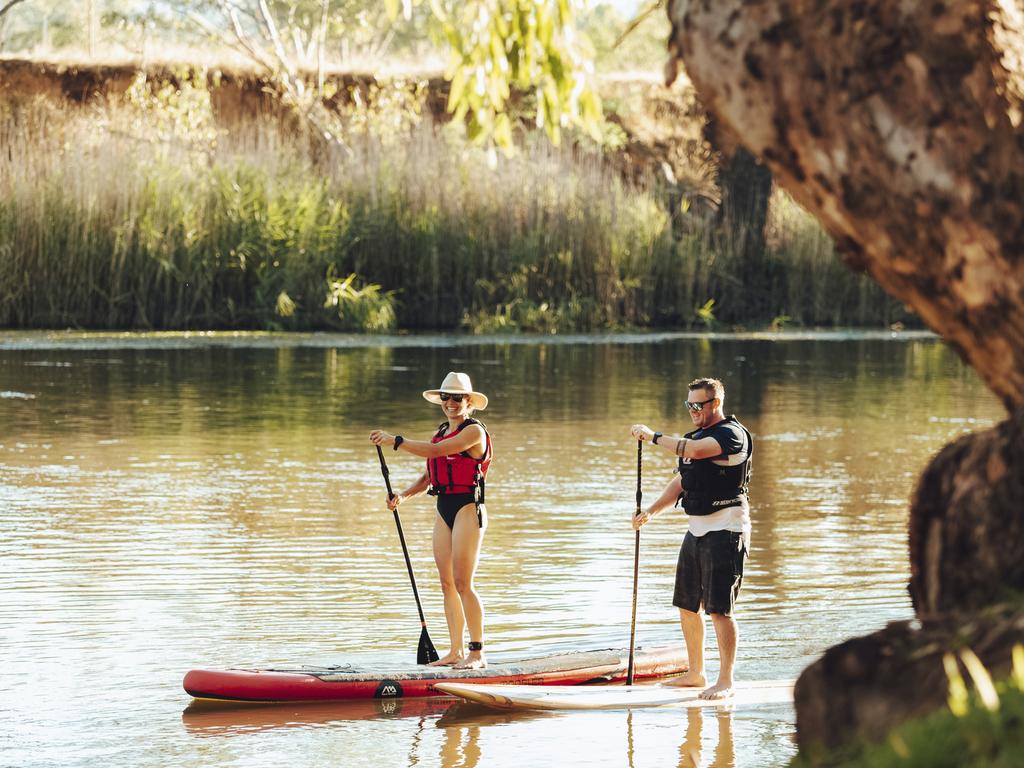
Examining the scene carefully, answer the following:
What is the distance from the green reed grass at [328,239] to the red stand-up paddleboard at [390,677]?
20.0 m

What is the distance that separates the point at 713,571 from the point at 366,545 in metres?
4.13

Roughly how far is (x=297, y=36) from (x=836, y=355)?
20.2 metres

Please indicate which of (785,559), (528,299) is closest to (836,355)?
(528,299)

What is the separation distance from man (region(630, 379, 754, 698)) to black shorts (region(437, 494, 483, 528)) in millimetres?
959

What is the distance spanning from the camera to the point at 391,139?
31812 millimetres

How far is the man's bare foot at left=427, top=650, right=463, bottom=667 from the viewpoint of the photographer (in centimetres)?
899

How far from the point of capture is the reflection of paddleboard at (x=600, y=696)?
8.46 m

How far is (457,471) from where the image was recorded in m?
9.17

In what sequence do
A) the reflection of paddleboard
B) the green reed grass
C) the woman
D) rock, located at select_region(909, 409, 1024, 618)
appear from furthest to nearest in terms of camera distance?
the green reed grass
the woman
the reflection of paddleboard
rock, located at select_region(909, 409, 1024, 618)

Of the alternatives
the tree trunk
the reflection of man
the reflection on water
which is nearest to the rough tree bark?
the tree trunk

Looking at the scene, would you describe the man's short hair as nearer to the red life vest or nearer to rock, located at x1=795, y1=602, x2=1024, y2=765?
the red life vest

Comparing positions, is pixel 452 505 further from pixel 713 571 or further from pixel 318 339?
pixel 318 339

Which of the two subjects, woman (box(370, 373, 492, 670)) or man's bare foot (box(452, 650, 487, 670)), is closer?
man's bare foot (box(452, 650, 487, 670))

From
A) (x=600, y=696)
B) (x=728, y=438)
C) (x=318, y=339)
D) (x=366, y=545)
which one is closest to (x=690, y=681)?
(x=600, y=696)
